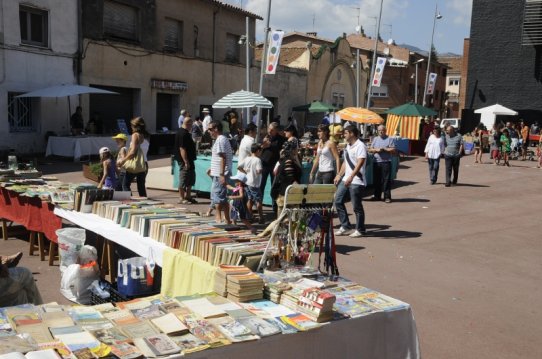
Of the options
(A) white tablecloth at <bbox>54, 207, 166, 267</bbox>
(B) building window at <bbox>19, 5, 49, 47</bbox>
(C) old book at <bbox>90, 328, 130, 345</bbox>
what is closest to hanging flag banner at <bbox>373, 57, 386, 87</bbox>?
(B) building window at <bbox>19, 5, 49, 47</bbox>

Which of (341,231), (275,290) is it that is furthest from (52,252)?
(341,231)

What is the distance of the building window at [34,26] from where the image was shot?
19.2 m

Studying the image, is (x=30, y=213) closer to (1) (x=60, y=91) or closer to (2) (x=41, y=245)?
(2) (x=41, y=245)

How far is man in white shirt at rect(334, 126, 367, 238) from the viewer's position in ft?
28.6

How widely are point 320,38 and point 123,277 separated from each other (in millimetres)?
43159

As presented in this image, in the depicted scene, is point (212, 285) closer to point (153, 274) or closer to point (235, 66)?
point (153, 274)

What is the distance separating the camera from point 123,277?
535cm

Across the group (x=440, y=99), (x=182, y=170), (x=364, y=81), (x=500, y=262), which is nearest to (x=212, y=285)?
(x=500, y=262)

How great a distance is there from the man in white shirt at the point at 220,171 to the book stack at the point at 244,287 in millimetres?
4563

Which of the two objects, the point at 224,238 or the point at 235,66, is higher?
the point at 235,66

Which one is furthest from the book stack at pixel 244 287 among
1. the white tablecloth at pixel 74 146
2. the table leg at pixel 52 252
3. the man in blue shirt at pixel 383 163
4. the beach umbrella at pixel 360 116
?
the white tablecloth at pixel 74 146

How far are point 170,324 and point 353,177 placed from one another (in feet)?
18.7

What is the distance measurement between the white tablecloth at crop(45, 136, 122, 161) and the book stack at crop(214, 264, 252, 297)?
15.9 m

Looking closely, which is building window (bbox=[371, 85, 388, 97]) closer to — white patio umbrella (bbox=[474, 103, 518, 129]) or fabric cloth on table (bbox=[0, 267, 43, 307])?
white patio umbrella (bbox=[474, 103, 518, 129])
